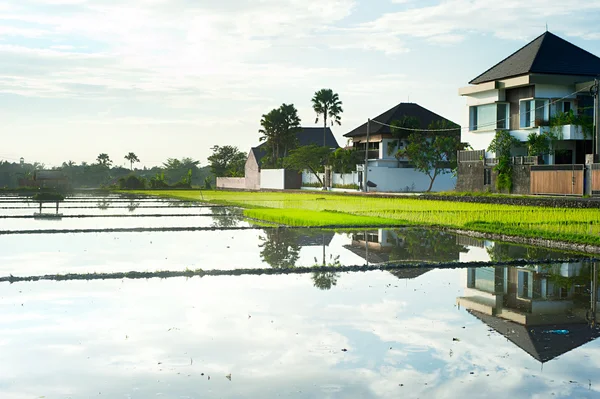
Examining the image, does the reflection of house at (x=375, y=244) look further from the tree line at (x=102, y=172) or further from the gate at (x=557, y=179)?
the tree line at (x=102, y=172)

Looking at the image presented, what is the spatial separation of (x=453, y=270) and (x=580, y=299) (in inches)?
127

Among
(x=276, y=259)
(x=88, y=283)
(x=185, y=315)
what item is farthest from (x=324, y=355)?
(x=276, y=259)

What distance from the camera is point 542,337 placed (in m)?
7.35

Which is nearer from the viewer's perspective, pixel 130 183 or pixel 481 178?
pixel 481 178

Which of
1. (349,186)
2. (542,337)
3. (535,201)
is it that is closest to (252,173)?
(349,186)

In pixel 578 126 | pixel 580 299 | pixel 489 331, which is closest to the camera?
pixel 489 331

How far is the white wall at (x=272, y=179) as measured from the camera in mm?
67750

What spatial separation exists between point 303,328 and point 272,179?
6263cm

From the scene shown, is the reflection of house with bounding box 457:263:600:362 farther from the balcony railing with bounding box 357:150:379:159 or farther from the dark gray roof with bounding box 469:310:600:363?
the balcony railing with bounding box 357:150:379:159

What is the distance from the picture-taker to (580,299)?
943 centimetres

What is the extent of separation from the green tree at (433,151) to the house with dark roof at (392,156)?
905 mm

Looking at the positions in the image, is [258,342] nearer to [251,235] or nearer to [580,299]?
[580,299]

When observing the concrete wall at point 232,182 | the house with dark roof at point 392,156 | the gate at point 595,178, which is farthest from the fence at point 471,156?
the concrete wall at point 232,182

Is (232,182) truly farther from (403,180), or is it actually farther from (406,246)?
(406,246)
